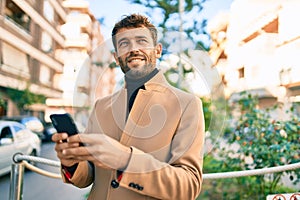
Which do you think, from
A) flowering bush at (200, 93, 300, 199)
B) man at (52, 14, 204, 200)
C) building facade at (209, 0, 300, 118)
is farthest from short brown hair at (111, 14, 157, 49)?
flowering bush at (200, 93, 300, 199)

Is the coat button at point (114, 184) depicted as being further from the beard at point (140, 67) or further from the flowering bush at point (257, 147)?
the flowering bush at point (257, 147)

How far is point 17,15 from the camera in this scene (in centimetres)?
107

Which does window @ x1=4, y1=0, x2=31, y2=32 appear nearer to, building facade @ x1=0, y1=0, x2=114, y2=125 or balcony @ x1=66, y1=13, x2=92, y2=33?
building facade @ x1=0, y1=0, x2=114, y2=125

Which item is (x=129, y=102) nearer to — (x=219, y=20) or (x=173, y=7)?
(x=173, y=7)

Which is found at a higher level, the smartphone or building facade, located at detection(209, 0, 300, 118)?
building facade, located at detection(209, 0, 300, 118)

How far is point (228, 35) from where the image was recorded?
4.93 ft

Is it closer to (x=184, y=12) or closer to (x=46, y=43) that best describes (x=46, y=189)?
(x=46, y=43)

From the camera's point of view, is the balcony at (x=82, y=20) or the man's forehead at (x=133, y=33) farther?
the balcony at (x=82, y=20)

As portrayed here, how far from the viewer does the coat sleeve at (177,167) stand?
426mm

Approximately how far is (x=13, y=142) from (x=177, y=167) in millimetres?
861

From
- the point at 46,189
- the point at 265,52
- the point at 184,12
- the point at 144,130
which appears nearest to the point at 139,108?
the point at 144,130

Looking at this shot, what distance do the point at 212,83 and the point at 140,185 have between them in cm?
20

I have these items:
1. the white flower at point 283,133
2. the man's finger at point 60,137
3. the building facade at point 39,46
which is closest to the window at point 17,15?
the building facade at point 39,46

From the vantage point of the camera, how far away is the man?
433 mm
